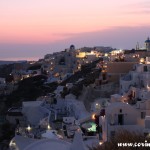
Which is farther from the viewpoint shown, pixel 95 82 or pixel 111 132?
pixel 95 82

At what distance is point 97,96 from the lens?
33812 mm

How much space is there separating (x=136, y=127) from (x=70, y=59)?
1945 inches

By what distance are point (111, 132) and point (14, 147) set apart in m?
4.15

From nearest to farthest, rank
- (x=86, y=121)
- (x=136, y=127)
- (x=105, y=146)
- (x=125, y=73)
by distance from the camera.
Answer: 1. (x=105, y=146)
2. (x=136, y=127)
3. (x=86, y=121)
4. (x=125, y=73)

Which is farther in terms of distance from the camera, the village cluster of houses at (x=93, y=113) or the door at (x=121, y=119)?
the door at (x=121, y=119)

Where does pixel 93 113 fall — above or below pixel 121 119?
below

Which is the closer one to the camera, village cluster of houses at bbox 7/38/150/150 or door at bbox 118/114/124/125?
village cluster of houses at bbox 7/38/150/150

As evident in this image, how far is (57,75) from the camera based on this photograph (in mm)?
64062

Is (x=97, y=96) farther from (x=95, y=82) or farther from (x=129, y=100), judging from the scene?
(x=129, y=100)

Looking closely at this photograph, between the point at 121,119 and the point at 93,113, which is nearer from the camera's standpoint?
the point at 121,119

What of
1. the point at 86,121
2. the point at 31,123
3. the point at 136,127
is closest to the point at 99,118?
the point at 86,121

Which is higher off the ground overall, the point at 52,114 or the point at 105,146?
the point at 105,146

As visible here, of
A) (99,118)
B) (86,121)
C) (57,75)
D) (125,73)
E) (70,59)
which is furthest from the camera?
(70,59)

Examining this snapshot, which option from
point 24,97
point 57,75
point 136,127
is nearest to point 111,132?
point 136,127
